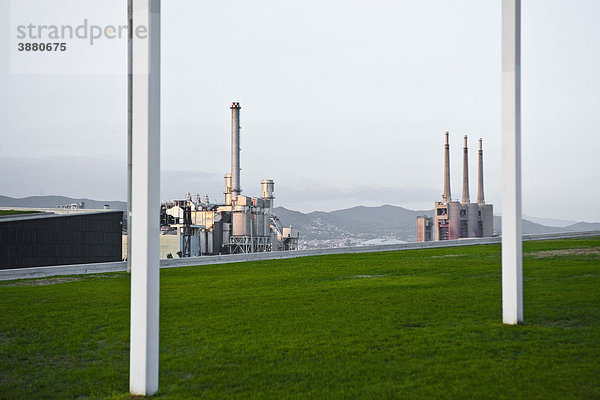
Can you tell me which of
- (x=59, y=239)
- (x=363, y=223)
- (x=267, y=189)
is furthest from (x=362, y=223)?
(x=59, y=239)

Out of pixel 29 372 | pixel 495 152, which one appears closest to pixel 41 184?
pixel 29 372

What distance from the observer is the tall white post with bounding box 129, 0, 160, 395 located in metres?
3.94

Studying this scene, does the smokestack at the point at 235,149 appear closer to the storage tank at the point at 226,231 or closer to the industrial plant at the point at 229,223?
the industrial plant at the point at 229,223

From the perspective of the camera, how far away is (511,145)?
6.10 meters

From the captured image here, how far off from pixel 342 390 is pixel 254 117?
47.0 meters

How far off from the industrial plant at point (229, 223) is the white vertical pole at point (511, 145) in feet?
94.4

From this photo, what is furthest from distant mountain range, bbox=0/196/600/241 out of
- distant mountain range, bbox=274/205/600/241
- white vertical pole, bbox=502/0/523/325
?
white vertical pole, bbox=502/0/523/325

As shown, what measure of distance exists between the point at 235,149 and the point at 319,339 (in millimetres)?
35282

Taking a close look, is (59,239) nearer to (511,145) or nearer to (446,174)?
(511,145)

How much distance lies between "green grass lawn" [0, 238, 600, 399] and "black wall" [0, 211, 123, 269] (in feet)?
17.1

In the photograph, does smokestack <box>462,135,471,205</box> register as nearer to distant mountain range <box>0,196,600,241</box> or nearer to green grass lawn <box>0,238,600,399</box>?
distant mountain range <box>0,196,600,241</box>

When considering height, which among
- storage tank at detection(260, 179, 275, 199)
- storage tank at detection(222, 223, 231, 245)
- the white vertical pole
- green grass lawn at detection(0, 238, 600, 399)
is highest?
storage tank at detection(260, 179, 275, 199)

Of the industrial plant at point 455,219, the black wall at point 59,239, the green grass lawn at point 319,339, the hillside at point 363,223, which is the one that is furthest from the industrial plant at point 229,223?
the green grass lawn at point 319,339

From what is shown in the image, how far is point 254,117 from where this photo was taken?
50.4 metres
